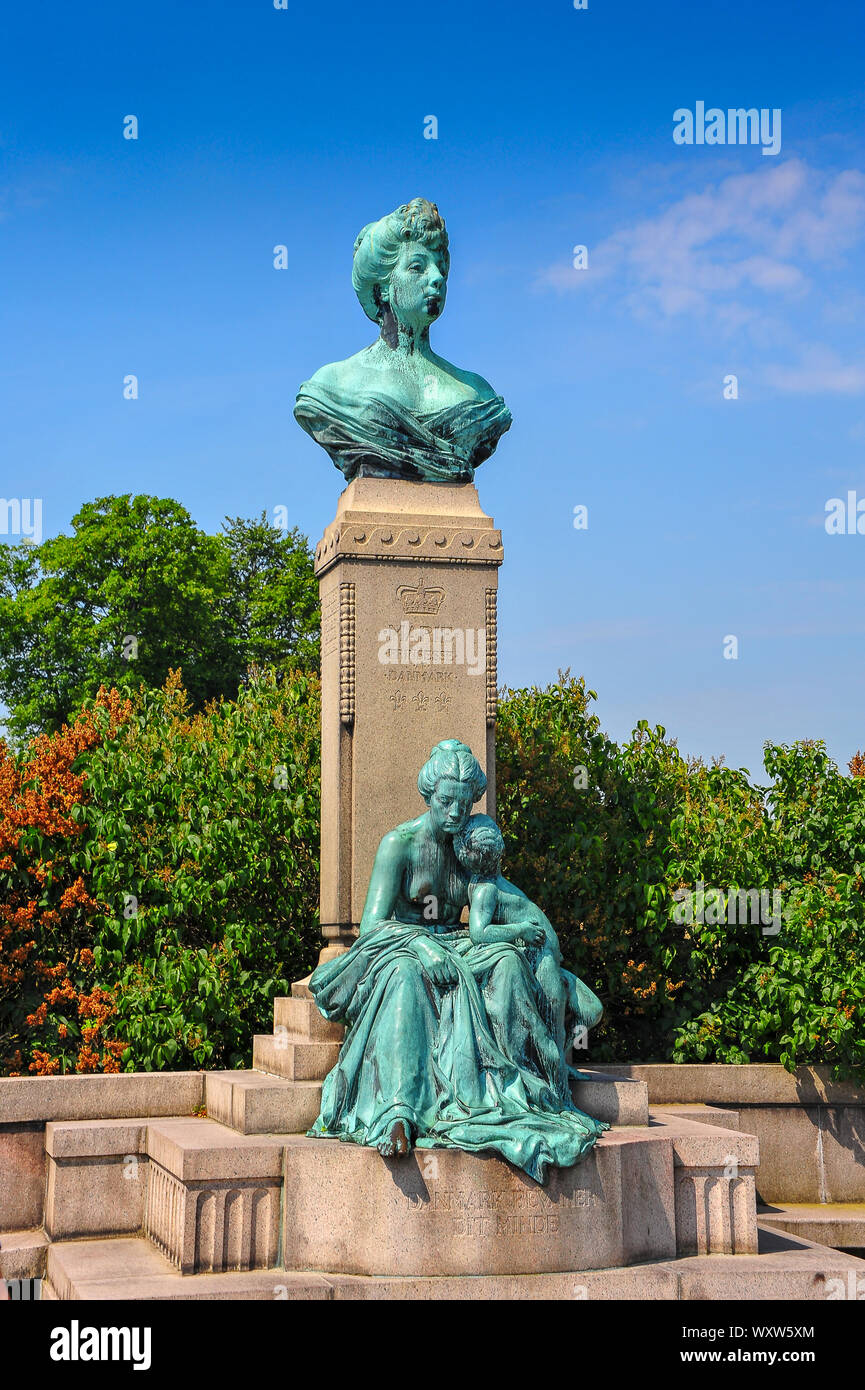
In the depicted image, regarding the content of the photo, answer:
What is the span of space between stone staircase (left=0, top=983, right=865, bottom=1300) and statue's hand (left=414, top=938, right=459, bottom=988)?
34.1 inches

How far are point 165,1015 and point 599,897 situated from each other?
10.7 ft

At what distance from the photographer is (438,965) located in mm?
6547

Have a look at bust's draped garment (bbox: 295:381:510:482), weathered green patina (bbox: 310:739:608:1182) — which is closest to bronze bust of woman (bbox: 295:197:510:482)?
bust's draped garment (bbox: 295:381:510:482)

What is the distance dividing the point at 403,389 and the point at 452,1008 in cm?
401

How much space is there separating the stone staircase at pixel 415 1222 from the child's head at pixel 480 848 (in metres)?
1.19

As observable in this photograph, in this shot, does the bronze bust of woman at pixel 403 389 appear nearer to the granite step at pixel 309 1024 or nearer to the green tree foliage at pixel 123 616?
the granite step at pixel 309 1024

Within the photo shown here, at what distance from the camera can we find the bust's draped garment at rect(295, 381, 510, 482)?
8445 millimetres

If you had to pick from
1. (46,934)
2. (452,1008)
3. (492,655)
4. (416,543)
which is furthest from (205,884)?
(452,1008)

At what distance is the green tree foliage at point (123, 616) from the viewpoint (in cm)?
2838

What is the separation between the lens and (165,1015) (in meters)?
9.69

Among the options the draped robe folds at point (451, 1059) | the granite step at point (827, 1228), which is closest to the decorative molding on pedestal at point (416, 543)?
the draped robe folds at point (451, 1059)

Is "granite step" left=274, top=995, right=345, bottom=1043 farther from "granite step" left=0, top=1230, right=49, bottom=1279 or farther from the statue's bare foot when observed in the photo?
"granite step" left=0, top=1230, right=49, bottom=1279
